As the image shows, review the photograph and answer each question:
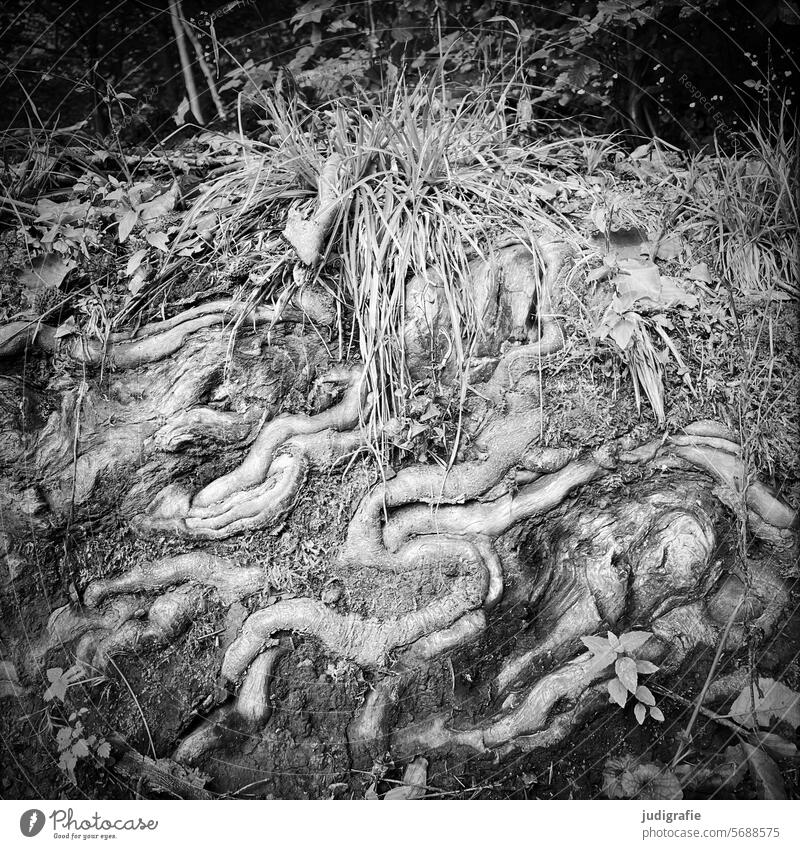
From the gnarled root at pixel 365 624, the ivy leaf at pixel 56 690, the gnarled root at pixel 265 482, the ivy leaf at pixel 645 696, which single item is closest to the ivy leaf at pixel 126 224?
the gnarled root at pixel 265 482

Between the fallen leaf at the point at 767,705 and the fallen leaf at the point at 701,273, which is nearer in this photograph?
the fallen leaf at the point at 767,705

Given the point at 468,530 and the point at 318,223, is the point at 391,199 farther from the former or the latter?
the point at 468,530

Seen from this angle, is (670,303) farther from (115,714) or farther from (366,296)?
(115,714)

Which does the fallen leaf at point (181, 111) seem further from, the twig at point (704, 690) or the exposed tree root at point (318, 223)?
the twig at point (704, 690)

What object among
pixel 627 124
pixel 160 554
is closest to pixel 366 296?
pixel 160 554

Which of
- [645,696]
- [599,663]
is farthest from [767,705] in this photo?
[599,663]

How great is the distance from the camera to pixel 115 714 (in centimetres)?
164

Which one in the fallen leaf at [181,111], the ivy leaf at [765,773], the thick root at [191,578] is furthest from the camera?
the fallen leaf at [181,111]

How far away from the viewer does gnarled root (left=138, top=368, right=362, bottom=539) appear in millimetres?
1687

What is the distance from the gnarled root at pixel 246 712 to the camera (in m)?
1.63

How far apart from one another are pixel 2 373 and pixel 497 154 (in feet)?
6.27
